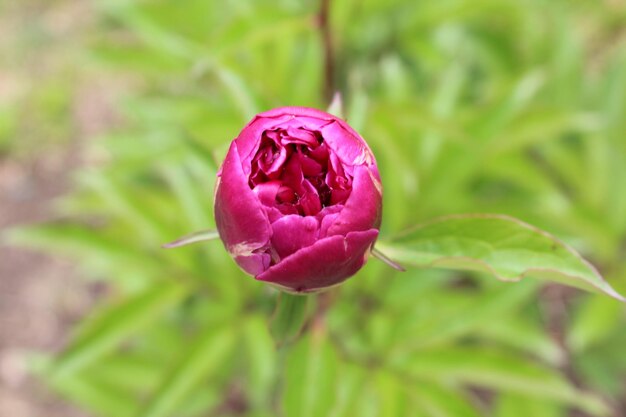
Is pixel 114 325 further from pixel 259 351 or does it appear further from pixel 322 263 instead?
pixel 322 263

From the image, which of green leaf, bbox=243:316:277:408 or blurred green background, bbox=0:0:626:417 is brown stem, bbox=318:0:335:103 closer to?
blurred green background, bbox=0:0:626:417

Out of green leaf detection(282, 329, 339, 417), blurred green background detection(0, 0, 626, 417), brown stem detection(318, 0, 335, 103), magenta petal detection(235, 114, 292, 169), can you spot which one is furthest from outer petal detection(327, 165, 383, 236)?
brown stem detection(318, 0, 335, 103)

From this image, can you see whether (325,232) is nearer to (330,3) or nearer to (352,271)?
(352,271)

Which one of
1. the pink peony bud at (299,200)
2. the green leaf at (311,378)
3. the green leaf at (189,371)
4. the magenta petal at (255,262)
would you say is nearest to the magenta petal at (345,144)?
the pink peony bud at (299,200)

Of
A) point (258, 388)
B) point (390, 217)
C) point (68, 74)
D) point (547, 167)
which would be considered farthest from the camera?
point (68, 74)

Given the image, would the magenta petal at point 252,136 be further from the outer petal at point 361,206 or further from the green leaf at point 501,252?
the green leaf at point 501,252

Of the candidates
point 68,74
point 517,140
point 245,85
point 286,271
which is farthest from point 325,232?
point 68,74
